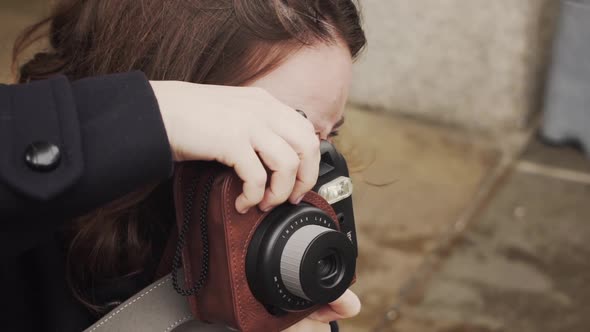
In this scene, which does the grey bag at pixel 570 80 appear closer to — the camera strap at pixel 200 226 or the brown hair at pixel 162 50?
the brown hair at pixel 162 50

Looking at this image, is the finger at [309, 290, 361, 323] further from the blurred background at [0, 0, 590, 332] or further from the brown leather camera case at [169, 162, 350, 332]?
the blurred background at [0, 0, 590, 332]

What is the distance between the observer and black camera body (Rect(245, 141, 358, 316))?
0.78m

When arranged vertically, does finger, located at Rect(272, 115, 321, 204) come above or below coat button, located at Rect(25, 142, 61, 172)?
below

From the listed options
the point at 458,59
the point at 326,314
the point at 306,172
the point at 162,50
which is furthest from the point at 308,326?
the point at 458,59

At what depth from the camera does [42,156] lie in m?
0.63

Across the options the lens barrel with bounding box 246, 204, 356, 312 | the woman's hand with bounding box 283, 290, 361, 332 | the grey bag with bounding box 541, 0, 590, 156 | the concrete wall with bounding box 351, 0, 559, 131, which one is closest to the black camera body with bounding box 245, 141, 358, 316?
the lens barrel with bounding box 246, 204, 356, 312

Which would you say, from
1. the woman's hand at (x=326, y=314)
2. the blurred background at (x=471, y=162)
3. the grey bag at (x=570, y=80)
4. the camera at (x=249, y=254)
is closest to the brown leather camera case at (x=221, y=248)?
the camera at (x=249, y=254)

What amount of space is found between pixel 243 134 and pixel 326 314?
0.31m

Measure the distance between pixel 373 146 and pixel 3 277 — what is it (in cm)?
207

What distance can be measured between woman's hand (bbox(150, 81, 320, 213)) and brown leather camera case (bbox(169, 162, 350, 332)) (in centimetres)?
2

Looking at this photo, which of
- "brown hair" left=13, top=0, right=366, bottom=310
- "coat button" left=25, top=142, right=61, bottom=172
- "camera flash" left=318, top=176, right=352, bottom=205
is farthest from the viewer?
"brown hair" left=13, top=0, right=366, bottom=310

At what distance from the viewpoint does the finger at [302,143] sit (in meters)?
0.74

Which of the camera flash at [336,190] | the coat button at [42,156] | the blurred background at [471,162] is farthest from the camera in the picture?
the blurred background at [471,162]

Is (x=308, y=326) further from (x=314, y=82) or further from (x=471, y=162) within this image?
(x=471, y=162)
